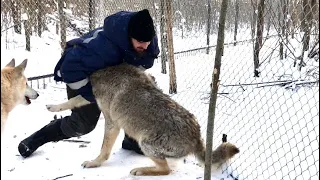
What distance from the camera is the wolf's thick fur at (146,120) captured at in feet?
11.5

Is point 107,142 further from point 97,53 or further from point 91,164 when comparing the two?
point 97,53

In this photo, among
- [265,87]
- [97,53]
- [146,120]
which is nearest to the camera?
[146,120]

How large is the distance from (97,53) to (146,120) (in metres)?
0.92

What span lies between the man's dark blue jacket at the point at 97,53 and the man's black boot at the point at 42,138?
0.60 meters

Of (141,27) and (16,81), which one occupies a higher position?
(141,27)

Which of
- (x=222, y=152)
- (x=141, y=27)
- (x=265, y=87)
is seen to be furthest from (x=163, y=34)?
(x=222, y=152)

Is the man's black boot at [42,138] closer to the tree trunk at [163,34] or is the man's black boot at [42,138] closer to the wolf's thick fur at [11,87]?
the wolf's thick fur at [11,87]

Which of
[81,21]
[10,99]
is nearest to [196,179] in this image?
[10,99]

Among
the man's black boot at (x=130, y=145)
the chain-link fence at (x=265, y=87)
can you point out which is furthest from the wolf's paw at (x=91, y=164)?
the chain-link fence at (x=265, y=87)

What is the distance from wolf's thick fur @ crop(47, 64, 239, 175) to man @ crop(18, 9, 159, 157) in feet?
0.45

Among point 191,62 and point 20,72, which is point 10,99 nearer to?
point 20,72

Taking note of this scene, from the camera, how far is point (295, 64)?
6.00 metres

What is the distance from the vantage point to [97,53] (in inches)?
152

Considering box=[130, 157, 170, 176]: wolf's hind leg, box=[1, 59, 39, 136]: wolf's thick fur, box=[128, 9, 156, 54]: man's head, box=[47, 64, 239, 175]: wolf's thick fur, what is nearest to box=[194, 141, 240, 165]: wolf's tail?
box=[47, 64, 239, 175]: wolf's thick fur
